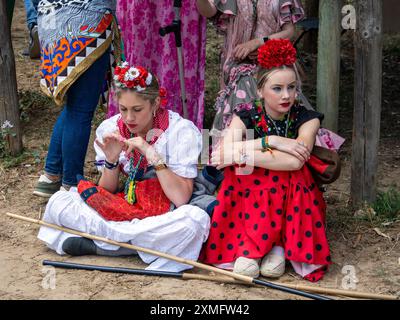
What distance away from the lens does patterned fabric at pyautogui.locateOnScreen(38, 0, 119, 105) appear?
4.52m

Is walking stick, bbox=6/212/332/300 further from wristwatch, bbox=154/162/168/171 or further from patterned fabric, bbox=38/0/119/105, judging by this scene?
patterned fabric, bbox=38/0/119/105

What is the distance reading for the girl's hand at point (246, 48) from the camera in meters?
4.98

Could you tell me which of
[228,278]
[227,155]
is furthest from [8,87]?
[228,278]

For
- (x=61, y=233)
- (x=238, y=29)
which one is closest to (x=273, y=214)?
(x=61, y=233)

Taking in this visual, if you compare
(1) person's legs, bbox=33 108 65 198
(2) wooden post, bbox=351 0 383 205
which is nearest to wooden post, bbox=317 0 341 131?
(2) wooden post, bbox=351 0 383 205

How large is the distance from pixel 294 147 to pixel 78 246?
1269 mm

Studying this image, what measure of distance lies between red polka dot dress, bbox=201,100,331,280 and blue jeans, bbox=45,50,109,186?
1045 mm

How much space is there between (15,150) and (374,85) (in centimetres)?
267

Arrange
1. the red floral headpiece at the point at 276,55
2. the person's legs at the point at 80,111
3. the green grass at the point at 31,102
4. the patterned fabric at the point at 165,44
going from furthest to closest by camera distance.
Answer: the green grass at the point at 31,102 → the patterned fabric at the point at 165,44 → the person's legs at the point at 80,111 → the red floral headpiece at the point at 276,55

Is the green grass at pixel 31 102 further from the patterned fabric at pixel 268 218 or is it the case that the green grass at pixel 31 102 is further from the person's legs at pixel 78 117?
the patterned fabric at pixel 268 218

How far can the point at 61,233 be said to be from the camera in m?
4.27

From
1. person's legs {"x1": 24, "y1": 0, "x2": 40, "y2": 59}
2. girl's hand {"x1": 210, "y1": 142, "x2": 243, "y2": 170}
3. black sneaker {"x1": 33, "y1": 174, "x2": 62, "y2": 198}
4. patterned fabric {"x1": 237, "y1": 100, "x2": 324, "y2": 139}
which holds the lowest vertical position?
black sneaker {"x1": 33, "y1": 174, "x2": 62, "y2": 198}

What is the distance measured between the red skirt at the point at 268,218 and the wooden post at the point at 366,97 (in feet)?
1.82

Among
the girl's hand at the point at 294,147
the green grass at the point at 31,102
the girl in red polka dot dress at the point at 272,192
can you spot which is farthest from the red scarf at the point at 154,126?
the green grass at the point at 31,102
